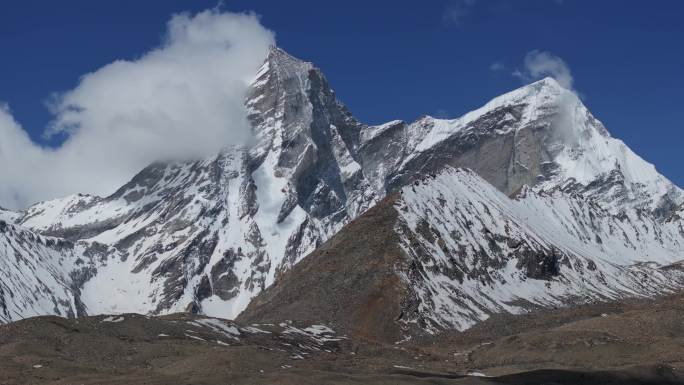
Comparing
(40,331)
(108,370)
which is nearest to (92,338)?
(40,331)

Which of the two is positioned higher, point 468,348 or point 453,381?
point 468,348

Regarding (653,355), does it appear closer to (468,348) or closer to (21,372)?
(468,348)

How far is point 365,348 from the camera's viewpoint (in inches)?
6481

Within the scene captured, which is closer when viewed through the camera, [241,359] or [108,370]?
[108,370]

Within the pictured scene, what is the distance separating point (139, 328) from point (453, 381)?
48.8m

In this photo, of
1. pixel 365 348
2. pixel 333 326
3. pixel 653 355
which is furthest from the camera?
pixel 333 326

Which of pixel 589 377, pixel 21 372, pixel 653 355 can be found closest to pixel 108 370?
pixel 21 372

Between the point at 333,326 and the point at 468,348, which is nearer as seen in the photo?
the point at 468,348

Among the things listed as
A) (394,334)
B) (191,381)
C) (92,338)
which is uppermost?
(394,334)

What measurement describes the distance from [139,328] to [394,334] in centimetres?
6900

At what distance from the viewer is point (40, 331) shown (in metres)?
129

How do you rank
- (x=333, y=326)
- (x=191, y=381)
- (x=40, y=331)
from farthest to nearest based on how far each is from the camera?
1. (x=333, y=326)
2. (x=40, y=331)
3. (x=191, y=381)

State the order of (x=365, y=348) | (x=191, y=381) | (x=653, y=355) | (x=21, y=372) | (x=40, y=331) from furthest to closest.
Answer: (x=365, y=348) → (x=653, y=355) → (x=40, y=331) → (x=21, y=372) → (x=191, y=381)

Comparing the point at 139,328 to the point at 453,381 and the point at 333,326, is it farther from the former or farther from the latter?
the point at 333,326
